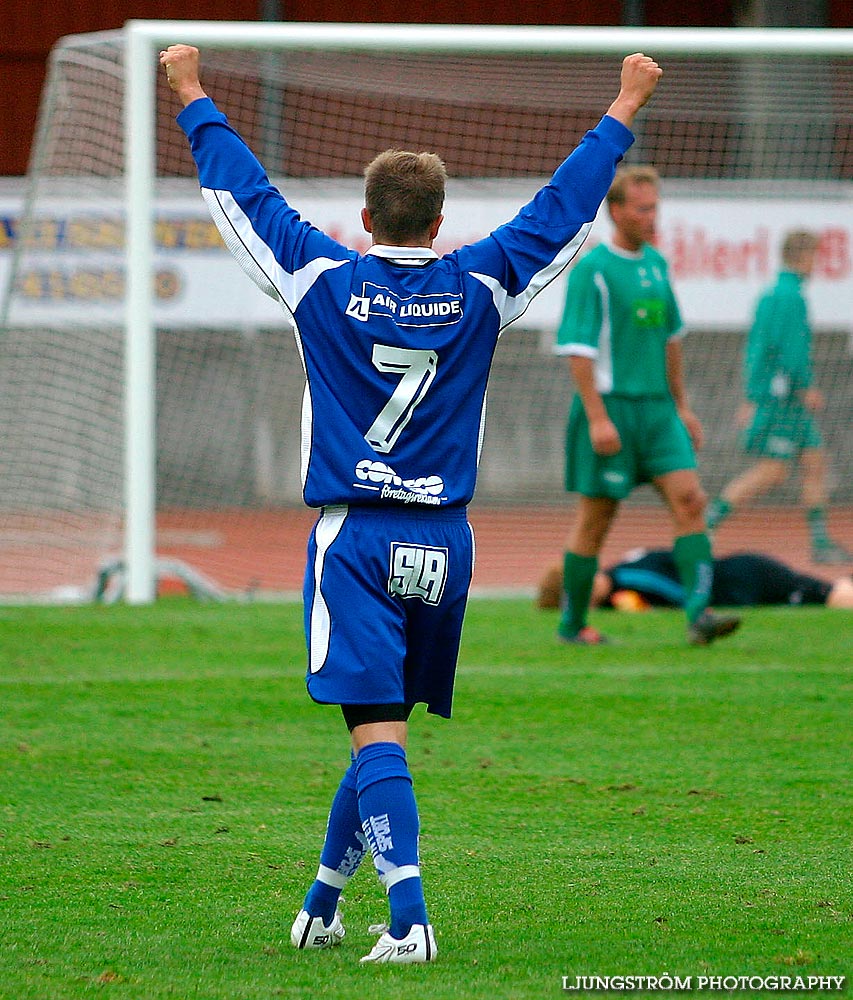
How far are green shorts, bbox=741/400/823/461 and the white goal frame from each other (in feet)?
8.72

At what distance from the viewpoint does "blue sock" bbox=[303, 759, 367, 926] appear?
341 cm

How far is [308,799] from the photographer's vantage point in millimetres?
4930

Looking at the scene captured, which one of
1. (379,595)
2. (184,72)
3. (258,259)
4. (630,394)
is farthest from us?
(630,394)

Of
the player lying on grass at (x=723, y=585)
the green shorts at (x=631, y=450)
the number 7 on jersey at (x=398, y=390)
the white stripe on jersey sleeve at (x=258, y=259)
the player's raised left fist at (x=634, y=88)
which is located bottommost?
the player lying on grass at (x=723, y=585)

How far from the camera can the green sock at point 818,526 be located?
1155 cm

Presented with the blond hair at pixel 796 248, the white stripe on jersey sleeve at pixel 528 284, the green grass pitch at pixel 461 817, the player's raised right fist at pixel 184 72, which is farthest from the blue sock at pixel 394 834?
the blond hair at pixel 796 248

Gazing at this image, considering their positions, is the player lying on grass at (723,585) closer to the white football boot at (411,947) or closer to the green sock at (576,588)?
the green sock at (576,588)

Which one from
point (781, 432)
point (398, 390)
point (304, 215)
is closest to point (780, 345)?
point (781, 432)

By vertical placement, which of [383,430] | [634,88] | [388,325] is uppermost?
[634,88]

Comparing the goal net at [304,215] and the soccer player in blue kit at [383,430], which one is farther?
the goal net at [304,215]

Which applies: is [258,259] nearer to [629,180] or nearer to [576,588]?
[629,180]

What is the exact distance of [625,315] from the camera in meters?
7.73

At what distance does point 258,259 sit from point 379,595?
2.49 feet

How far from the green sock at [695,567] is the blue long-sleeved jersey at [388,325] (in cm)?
435
